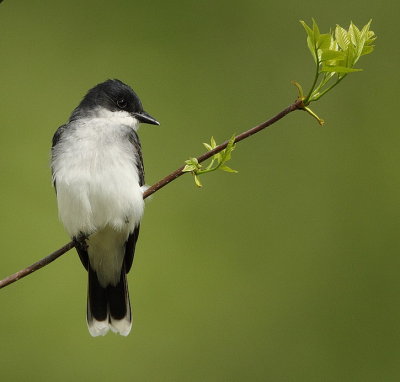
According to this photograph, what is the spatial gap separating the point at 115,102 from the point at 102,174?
1.49 feet

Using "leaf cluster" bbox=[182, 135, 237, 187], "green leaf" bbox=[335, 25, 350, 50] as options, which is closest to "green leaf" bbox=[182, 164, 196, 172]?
"leaf cluster" bbox=[182, 135, 237, 187]

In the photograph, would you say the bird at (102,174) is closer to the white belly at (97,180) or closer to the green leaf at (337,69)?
the white belly at (97,180)

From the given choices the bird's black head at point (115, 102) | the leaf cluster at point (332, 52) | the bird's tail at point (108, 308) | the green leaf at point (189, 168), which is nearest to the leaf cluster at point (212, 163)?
the green leaf at point (189, 168)

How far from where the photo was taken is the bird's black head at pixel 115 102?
402 centimetres

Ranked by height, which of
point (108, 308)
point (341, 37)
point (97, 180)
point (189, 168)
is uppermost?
point (97, 180)

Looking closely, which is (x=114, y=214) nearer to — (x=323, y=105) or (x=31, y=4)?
(x=323, y=105)

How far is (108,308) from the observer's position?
173 inches

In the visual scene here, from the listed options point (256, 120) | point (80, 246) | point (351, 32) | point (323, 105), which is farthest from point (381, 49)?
point (351, 32)

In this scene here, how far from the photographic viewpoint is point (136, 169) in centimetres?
386

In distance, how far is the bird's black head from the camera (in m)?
4.02

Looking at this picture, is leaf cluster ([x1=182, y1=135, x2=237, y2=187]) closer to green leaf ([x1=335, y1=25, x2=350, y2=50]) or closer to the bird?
green leaf ([x1=335, y1=25, x2=350, y2=50])

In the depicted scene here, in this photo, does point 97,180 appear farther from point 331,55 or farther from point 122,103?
point 331,55

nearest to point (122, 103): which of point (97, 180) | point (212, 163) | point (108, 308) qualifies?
point (97, 180)

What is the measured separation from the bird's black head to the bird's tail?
0.76 m
